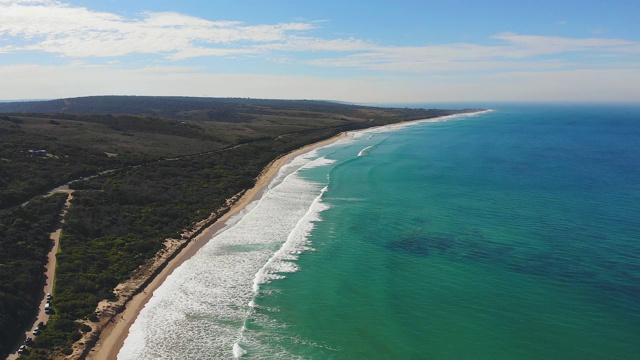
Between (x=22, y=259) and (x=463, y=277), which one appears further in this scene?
(x=463, y=277)

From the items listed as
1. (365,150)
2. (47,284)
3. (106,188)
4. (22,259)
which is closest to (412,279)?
(47,284)

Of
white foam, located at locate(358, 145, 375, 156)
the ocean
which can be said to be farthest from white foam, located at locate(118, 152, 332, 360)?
white foam, located at locate(358, 145, 375, 156)

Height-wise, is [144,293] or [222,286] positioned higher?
[222,286]

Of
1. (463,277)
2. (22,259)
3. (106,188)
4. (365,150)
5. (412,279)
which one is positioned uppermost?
(365,150)

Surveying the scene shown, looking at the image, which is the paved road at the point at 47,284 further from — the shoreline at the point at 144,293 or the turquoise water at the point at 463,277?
the turquoise water at the point at 463,277

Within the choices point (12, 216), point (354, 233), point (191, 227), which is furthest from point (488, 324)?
point (12, 216)

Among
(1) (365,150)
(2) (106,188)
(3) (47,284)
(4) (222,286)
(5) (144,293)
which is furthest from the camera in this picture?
(1) (365,150)

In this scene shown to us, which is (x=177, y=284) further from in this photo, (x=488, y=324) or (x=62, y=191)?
(x=62, y=191)

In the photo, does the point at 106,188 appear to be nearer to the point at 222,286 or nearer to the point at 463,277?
the point at 222,286
